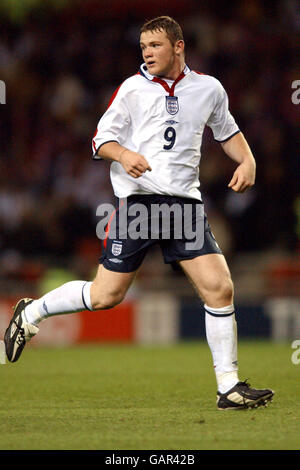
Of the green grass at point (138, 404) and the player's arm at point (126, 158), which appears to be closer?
the green grass at point (138, 404)

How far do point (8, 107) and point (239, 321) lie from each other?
5111 mm

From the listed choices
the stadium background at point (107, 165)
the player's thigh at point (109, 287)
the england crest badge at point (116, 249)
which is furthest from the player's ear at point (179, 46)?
the stadium background at point (107, 165)

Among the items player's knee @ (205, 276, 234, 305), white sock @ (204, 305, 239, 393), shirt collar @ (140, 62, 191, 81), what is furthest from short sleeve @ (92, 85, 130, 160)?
white sock @ (204, 305, 239, 393)

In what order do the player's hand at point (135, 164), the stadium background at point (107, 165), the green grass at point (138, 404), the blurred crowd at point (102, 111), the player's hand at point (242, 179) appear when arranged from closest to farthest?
the green grass at point (138, 404) < the player's hand at point (135, 164) < the player's hand at point (242, 179) < the stadium background at point (107, 165) < the blurred crowd at point (102, 111)

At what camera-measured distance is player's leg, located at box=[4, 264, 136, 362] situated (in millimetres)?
5328

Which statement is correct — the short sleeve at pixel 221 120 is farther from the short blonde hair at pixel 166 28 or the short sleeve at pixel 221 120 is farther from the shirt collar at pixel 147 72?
the short blonde hair at pixel 166 28

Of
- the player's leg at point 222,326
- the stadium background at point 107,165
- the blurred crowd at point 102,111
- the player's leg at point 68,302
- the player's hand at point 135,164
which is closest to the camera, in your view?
the player's hand at point 135,164

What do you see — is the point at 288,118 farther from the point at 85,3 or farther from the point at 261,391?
the point at 261,391

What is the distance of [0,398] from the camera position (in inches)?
231

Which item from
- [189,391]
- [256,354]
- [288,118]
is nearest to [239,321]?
[256,354]

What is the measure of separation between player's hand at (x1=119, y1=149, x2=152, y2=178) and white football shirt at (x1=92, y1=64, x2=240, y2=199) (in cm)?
30

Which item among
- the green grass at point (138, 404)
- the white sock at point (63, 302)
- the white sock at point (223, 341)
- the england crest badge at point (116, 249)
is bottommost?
the green grass at point (138, 404)

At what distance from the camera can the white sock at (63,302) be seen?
17.9 ft

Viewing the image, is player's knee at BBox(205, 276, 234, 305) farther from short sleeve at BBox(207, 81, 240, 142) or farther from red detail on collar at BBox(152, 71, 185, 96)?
red detail on collar at BBox(152, 71, 185, 96)
